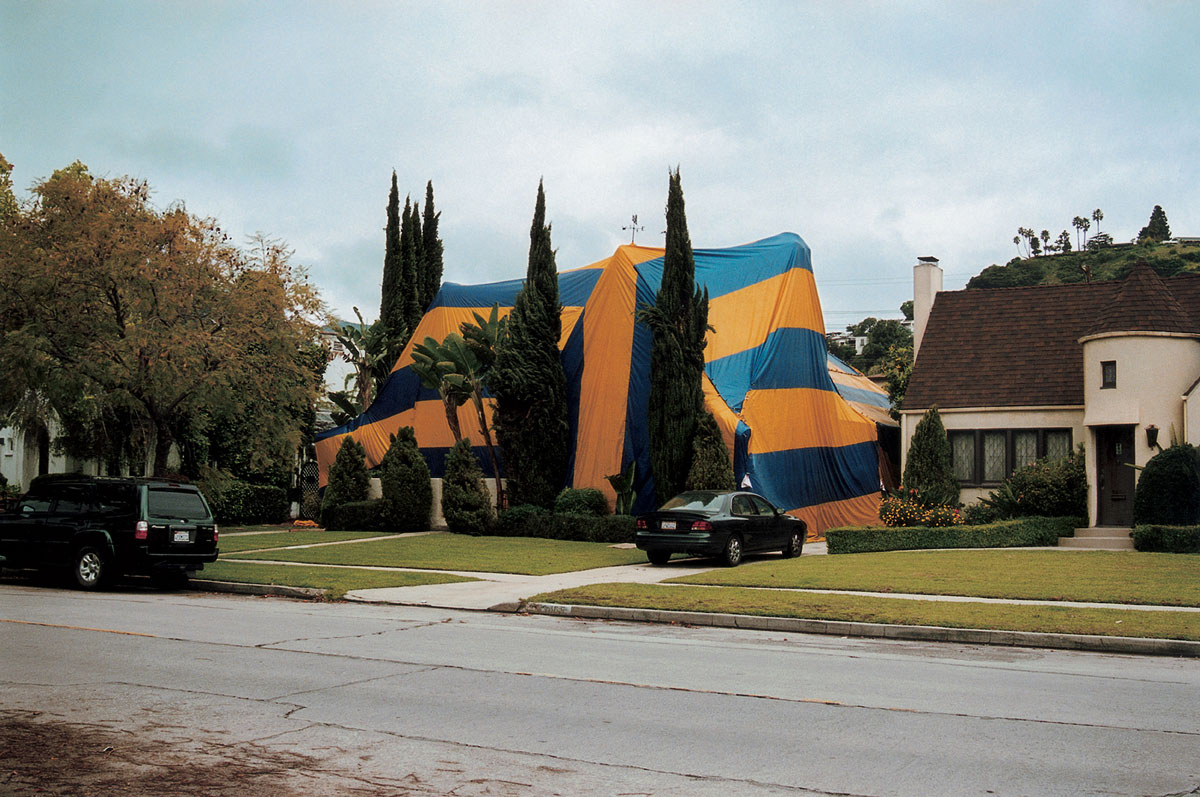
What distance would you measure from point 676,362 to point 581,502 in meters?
4.71

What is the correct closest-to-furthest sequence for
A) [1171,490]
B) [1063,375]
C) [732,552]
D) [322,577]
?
[322,577] < [732,552] < [1171,490] < [1063,375]

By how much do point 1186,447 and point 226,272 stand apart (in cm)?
2327

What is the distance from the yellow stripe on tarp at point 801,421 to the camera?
29141 millimetres

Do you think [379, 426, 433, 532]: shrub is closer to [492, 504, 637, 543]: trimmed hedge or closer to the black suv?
[492, 504, 637, 543]: trimmed hedge

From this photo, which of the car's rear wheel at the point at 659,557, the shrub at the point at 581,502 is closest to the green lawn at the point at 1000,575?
the car's rear wheel at the point at 659,557

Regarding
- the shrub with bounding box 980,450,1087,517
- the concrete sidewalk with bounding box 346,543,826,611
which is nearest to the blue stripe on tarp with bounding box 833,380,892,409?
the shrub with bounding box 980,450,1087,517

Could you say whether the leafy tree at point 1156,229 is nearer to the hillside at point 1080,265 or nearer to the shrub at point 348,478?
the hillside at point 1080,265

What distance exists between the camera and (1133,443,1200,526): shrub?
73.8 feet

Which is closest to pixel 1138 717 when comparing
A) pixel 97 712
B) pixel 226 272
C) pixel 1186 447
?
pixel 97 712

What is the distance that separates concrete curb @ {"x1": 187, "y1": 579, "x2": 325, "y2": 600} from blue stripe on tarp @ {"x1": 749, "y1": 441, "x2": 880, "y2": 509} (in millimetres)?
14848

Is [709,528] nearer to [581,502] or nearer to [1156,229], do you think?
[581,502]

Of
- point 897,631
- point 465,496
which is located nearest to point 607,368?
point 465,496

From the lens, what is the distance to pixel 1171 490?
2270 cm

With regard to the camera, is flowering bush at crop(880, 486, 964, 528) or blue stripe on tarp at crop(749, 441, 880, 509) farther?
blue stripe on tarp at crop(749, 441, 880, 509)
